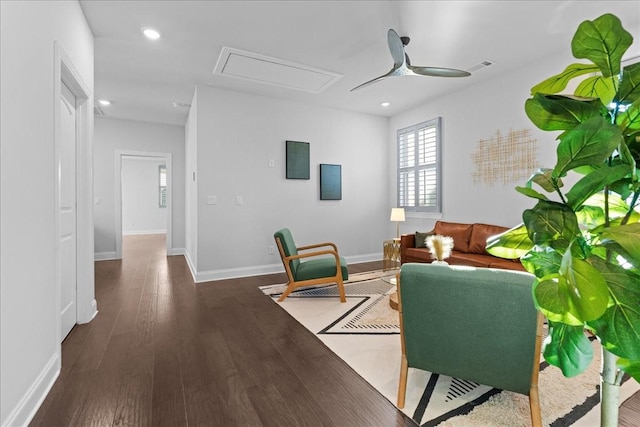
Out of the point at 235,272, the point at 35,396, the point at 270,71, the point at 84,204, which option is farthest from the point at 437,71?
the point at 35,396

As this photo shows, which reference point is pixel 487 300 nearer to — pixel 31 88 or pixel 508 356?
pixel 508 356

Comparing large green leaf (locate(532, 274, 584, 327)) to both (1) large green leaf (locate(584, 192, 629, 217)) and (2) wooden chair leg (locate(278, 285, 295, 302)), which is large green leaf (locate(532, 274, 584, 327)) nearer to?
(1) large green leaf (locate(584, 192, 629, 217))

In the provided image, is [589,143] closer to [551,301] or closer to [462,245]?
[551,301]

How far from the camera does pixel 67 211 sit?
257cm

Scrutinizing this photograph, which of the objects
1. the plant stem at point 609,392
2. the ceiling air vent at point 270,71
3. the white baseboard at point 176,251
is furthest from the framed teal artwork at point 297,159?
the plant stem at point 609,392

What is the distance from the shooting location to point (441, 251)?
2.65 meters

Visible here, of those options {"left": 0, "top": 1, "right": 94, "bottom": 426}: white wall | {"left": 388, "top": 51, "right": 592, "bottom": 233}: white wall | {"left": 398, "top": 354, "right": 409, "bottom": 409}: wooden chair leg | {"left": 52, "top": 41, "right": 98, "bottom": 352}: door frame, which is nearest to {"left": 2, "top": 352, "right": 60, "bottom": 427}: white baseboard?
{"left": 0, "top": 1, "right": 94, "bottom": 426}: white wall

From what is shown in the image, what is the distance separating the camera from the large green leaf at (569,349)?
0.63m

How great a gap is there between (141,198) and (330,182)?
8.17 m

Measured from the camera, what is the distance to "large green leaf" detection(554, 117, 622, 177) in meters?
0.56

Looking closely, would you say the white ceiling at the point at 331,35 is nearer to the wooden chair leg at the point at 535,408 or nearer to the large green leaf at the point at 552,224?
the large green leaf at the point at 552,224

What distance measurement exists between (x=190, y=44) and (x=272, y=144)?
1.94 metres

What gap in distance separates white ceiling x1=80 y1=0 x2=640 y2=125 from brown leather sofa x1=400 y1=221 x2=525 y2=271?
204 centimetres

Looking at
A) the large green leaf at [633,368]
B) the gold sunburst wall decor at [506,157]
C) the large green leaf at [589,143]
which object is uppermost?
the gold sunburst wall decor at [506,157]
